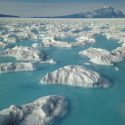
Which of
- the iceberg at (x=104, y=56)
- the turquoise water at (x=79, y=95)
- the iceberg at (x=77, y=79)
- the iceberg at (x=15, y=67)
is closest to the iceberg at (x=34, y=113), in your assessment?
the turquoise water at (x=79, y=95)

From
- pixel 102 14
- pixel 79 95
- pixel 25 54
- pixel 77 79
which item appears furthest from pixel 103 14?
pixel 79 95

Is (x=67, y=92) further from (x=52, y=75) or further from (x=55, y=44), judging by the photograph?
(x=55, y=44)

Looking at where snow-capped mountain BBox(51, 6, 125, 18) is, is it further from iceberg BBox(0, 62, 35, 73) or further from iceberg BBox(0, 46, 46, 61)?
iceberg BBox(0, 62, 35, 73)

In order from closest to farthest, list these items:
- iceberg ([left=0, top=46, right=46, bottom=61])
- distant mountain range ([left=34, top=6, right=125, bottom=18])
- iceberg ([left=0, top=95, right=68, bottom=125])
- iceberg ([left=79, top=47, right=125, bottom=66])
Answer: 1. iceberg ([left=0, top=95, right=68, bottom=125])
2. iceberg ([left=79, top=47, right=125, bottom=66])
3. iceberg ([left=0, top=46, right=46, bottom=61])
4. distant mountain range ([left=34, top=6, right=125, bottom=18])

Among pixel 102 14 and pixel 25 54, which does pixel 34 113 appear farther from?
pixel 102 14

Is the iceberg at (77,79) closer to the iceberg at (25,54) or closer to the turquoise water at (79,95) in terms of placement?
the turquoise water at (79,95)

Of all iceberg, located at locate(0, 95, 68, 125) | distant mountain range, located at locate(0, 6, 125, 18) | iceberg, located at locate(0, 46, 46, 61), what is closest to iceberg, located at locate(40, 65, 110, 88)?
iceberg, located at locate(0, 95, 68, 125)
